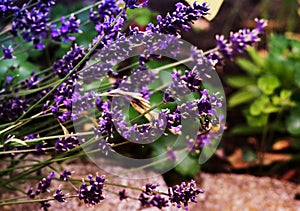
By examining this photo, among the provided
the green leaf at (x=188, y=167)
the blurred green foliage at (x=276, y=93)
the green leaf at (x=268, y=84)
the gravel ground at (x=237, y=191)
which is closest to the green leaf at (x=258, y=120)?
the blurred green foliage at (x=276, y=93)

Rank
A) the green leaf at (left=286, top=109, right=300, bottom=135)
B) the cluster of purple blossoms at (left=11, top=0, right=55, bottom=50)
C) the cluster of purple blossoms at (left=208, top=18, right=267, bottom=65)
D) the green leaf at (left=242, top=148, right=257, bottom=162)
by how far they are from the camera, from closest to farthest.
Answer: the cluster of purple blossoms at (left=208, top=18, right=267, bottom=65)
the cluster of purple blossoms at (left=11, top=0, right=55, bottom=50)
the green leaf at (left=286, top=109, right=300, bottom=135)
the green leaf at (left=242, top=148, right=257, bottom=162)

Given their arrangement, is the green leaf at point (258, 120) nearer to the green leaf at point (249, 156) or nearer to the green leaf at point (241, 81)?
the green leaf at point (249, 156)

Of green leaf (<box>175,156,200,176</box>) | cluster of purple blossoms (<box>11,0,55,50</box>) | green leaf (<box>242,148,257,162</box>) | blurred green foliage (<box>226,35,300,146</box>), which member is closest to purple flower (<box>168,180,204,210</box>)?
cluster of purple blossoms (<box>11,0,55,50</box>)

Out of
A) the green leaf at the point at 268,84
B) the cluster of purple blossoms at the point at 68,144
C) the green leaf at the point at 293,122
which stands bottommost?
the green leaf at the point at 293,122

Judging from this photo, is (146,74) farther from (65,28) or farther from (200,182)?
(200,182)

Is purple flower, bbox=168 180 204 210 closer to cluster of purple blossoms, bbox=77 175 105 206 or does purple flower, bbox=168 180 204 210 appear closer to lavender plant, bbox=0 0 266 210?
lavender plant, bbox=0 0 266 210

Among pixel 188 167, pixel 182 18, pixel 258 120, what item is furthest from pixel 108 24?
pixel 258 120

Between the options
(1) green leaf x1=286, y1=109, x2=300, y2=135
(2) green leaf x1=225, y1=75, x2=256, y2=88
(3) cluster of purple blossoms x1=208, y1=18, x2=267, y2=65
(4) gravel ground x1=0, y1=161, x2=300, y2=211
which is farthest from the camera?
(2) green leaf x1=225, y1=75, x2=256, y2=88
